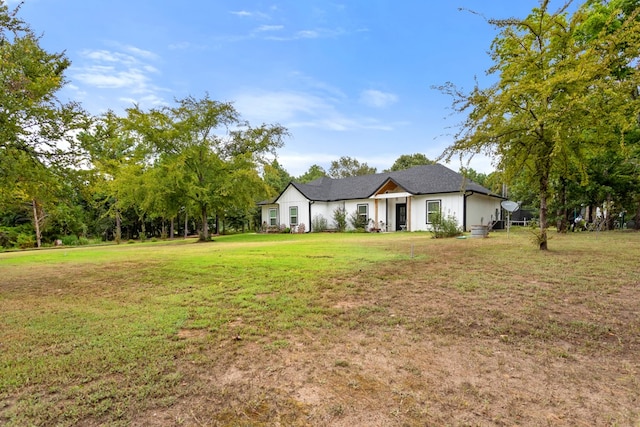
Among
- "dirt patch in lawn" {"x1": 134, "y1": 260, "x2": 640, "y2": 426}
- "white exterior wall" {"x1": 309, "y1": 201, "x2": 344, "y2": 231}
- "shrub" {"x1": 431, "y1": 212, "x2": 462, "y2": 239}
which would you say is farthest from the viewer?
"white exterior wall" {"x1": 309, "y1": 201, "x2": 344, "y2": 231}

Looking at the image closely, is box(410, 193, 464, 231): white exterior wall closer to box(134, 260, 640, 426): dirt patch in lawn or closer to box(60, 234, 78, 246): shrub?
box(134, 260, 640, 426): dirt patch in lawn

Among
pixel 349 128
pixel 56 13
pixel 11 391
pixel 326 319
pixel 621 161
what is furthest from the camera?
pixel 349 128

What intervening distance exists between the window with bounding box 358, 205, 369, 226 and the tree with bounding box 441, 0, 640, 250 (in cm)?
1368

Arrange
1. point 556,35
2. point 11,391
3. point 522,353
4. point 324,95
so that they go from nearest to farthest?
point 11,391, point 522,353, point 556,35, point 324,95

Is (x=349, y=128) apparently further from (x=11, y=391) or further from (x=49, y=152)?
(x=11, y=391)

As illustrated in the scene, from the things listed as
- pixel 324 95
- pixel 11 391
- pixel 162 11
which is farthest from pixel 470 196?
pixel 11 391

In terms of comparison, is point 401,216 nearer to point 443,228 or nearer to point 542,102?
point 443,228

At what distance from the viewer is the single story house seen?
65.4ft

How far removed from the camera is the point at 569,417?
2.18 meters

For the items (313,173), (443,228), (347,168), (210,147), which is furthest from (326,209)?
(313,173)

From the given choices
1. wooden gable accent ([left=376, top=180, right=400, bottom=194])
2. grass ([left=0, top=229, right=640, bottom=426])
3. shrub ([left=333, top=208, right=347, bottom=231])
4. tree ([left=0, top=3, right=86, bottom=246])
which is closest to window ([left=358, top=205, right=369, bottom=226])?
shrub ([left=333, top=208, right=347, bottom=231])

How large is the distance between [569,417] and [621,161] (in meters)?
18.9

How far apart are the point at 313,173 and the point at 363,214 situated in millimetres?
27179

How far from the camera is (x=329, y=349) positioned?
326 cm
